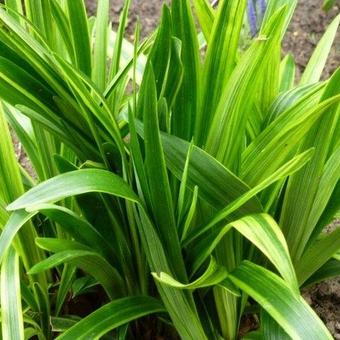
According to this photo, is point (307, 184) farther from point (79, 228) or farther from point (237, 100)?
point (79, 228)

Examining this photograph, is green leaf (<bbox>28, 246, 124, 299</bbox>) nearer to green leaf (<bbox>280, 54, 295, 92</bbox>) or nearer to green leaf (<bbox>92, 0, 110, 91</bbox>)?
green leaf (<bbox>92, 0, 110, 91</bbox>)

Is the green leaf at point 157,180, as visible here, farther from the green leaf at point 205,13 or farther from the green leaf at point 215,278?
the green leaf at point 205,13

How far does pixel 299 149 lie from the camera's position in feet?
2.79

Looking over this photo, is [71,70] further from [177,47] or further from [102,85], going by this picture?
[102,85]

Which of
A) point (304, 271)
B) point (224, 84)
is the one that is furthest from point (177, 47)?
point (304, 271)

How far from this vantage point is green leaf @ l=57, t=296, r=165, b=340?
82 cm

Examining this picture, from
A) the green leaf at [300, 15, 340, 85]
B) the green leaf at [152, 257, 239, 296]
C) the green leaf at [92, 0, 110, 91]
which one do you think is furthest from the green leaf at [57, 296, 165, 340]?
the green leaf at [300, 15, 340, 85]

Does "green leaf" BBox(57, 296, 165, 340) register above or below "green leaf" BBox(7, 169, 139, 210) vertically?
below

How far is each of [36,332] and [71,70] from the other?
17.1 inches

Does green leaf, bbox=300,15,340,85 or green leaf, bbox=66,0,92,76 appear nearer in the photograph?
green leaf, bbox=66,0,92,76

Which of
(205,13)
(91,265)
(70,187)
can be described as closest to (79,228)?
(91,265)

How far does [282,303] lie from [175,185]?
0.26m

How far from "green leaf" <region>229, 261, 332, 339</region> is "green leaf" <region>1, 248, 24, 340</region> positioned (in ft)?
0.97

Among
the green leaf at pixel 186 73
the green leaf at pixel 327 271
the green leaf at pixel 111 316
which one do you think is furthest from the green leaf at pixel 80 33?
the green leaf at pixel 327 271
